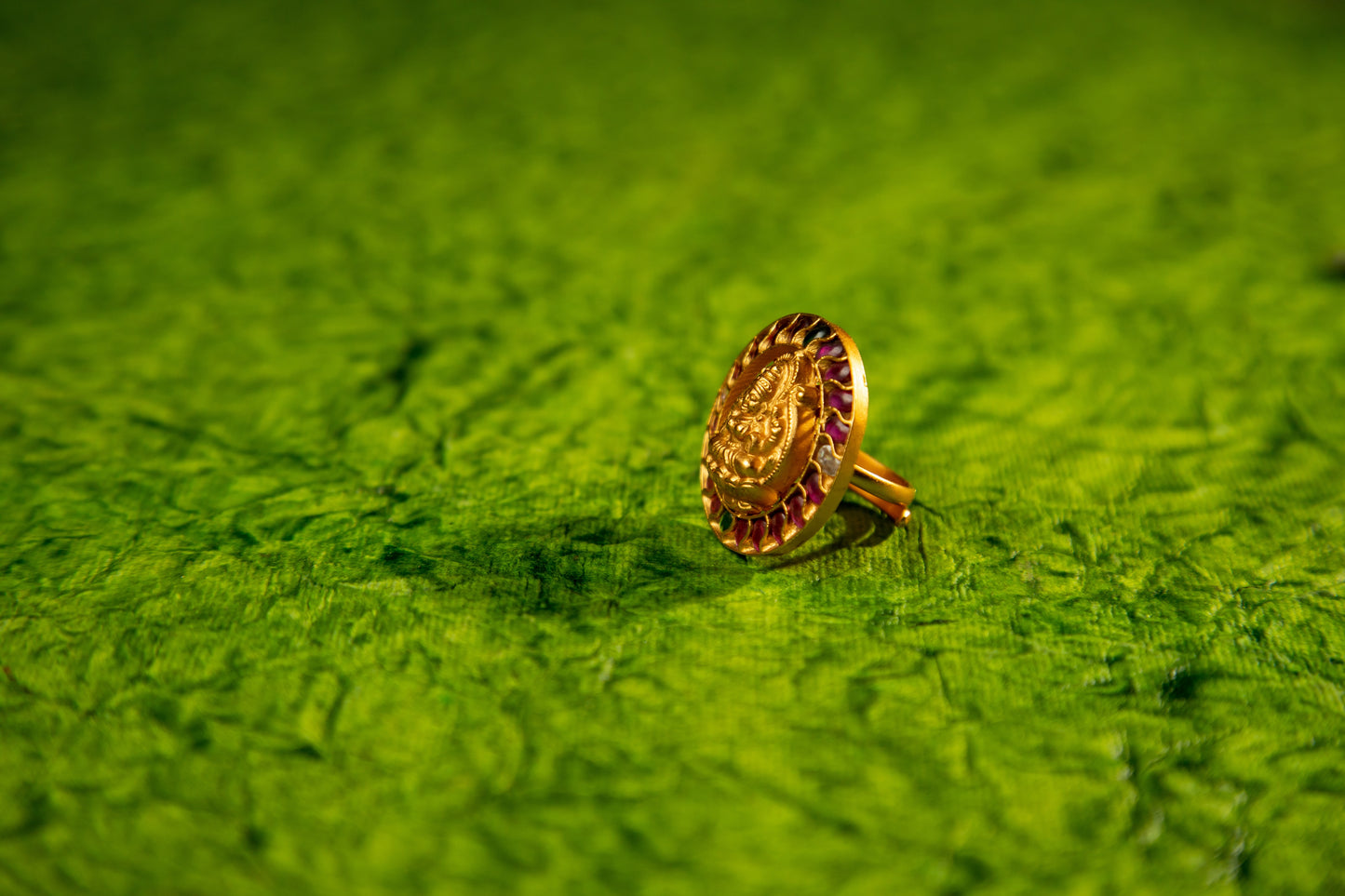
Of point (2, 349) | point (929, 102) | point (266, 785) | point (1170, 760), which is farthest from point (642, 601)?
point (929, 102)

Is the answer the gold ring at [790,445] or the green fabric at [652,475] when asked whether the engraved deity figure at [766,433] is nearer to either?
the gold ring at [790,445]

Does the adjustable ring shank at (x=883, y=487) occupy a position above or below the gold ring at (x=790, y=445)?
below

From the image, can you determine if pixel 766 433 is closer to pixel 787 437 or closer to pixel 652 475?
pixel 787 437

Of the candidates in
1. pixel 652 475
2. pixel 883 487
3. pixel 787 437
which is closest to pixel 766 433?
pixel 787 437

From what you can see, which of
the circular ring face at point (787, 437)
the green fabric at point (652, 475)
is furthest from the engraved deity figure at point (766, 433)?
the green fabric at point (652, 475)

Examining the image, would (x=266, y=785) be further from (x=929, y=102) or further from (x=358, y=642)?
(x=929, y=102)
